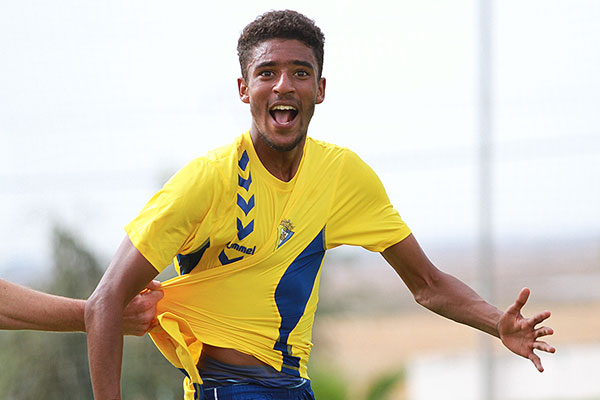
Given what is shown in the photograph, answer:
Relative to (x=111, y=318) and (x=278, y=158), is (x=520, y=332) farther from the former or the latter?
(x=111, y=318)

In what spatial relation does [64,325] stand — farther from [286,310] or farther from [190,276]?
[286,310]

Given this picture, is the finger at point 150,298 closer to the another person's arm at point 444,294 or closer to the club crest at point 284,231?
the club crest at point 284,231

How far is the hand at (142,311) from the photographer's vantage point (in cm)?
308

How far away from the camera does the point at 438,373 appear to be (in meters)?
8.78

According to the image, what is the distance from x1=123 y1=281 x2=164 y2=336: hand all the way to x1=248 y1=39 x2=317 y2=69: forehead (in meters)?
0.84

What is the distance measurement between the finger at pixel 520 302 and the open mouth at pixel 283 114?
3.17ft

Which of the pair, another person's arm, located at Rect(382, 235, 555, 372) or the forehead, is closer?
the forehead

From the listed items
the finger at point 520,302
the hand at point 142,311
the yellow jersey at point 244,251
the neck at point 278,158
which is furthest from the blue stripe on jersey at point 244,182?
the finger at point 520,302

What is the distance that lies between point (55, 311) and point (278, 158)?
Result: 36.9 inches

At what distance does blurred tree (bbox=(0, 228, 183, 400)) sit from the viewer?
6602 millimetres

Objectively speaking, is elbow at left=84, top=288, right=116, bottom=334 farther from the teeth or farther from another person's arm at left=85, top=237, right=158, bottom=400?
the teeth

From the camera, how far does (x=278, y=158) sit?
3.17 m

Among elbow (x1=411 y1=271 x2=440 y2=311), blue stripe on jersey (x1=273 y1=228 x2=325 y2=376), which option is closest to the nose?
blue stripe on jersey (x1=273 y1=228 x2=325 y2=376)

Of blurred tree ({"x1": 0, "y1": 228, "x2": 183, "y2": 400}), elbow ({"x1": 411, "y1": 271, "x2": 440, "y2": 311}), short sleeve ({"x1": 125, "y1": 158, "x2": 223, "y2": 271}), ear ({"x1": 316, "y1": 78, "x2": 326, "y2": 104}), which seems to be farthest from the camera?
blurred tree ({"x1": 0, "y1": 228, "x2": 183, "y2": 400})
